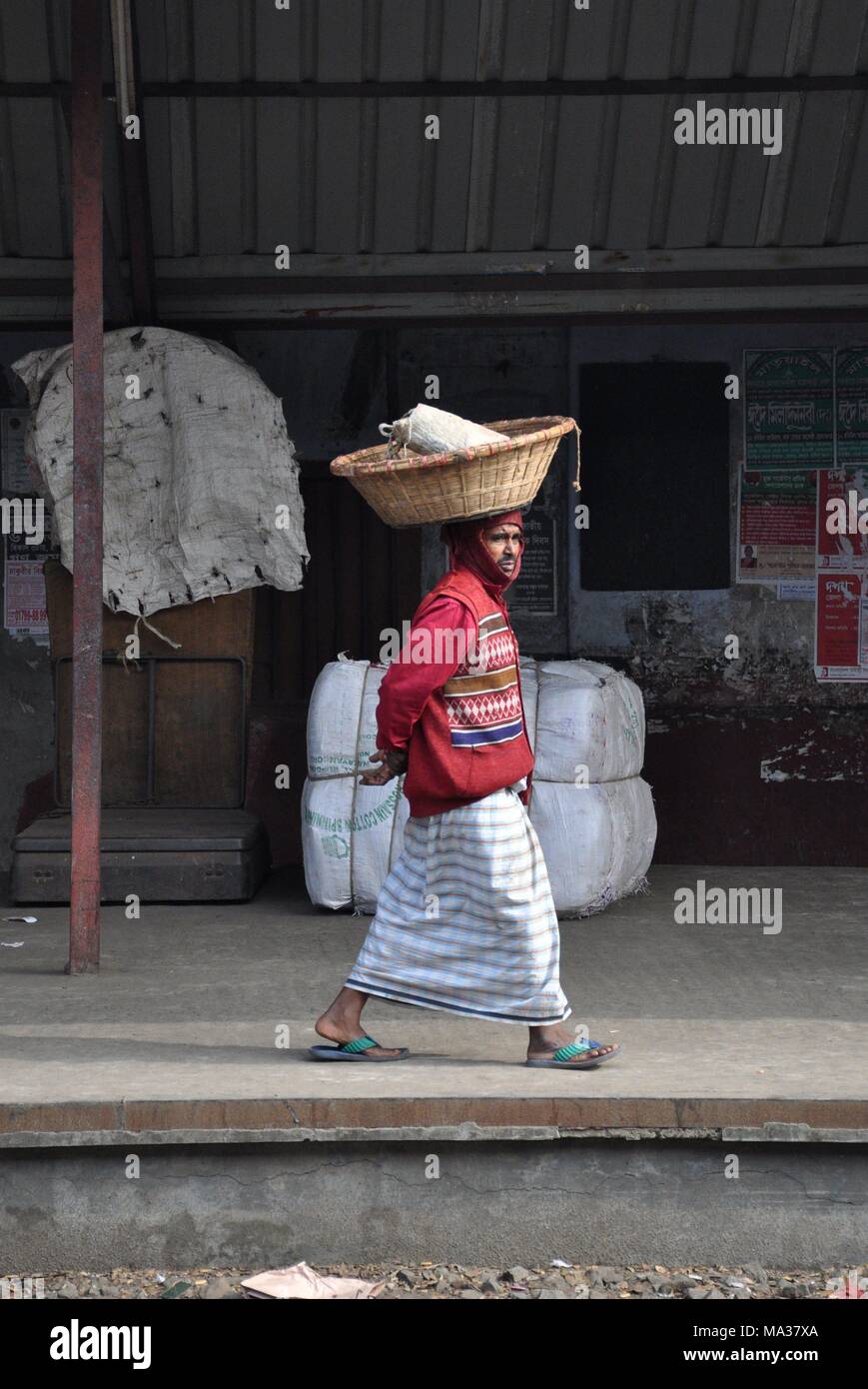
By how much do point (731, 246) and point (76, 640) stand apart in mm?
3429

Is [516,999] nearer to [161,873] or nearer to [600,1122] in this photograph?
[600,1122]

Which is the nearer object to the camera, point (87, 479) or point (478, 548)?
point (478, 548)

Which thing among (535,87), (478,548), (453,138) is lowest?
(478,548)

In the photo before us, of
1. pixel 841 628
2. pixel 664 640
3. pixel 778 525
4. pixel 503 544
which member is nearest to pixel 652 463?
pixel 778 525

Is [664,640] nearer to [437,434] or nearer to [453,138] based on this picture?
[453,138]

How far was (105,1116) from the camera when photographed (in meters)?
4.15

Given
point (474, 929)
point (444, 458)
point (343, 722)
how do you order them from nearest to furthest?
point (444, 458) → point (474, 929) → point (343, 722)

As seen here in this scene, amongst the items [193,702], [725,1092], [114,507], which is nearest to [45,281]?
[114,507]

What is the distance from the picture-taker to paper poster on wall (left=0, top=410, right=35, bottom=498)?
822 centimetres

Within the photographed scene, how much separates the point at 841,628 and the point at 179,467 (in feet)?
10.5

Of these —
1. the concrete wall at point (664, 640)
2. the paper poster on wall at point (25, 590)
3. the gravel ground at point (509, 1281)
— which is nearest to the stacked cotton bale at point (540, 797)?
the concrete wall at point (664, 640)

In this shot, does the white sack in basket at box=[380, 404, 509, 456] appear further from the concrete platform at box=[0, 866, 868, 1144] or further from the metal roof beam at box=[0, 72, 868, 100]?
the metal roof beam at box=[0, 72, 868, 100]

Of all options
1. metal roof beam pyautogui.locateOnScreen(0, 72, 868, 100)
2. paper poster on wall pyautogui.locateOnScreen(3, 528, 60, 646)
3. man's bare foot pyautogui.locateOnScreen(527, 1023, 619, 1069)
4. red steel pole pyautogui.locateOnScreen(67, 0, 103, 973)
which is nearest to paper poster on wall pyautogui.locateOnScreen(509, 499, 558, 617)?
metal roof beam pyautogui.locateOnScreen(0, 72, 868, 100)

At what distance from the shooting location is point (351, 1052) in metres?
4.66
